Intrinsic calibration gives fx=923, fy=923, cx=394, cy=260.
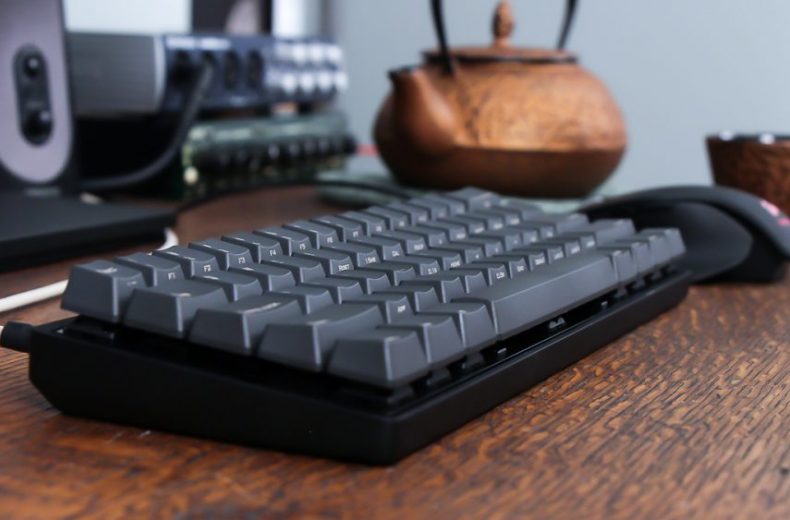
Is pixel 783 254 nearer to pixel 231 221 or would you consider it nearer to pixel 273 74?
pixel 231 221

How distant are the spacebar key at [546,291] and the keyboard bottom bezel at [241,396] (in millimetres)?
18

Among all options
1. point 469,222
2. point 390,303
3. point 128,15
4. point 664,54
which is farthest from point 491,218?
point 664,54

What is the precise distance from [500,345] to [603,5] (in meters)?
1.16

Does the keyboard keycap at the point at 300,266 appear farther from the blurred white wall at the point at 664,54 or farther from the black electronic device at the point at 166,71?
the blurred white wall at the point at 664,54

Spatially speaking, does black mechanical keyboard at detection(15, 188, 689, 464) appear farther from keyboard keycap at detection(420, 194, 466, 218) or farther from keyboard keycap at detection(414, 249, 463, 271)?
keyboard keycap at detection(420, 194, 466, 218)

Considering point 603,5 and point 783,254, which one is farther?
point 603,5

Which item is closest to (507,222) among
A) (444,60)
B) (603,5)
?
(444,60)

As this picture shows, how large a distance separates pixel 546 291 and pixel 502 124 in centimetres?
39

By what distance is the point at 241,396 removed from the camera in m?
0.32

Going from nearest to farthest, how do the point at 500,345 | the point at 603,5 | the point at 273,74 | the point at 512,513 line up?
the point at 512,513
the point at 500,345
the point at 273,74
the point at 603,5

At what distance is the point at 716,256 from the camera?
65 cm

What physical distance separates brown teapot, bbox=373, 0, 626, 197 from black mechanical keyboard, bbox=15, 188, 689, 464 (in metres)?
0.33

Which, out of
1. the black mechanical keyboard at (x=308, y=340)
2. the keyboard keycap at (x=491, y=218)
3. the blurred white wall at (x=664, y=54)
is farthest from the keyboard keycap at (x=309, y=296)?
the blurred white wall at (x=664, y=54)

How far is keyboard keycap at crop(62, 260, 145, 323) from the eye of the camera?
0.35 meters
